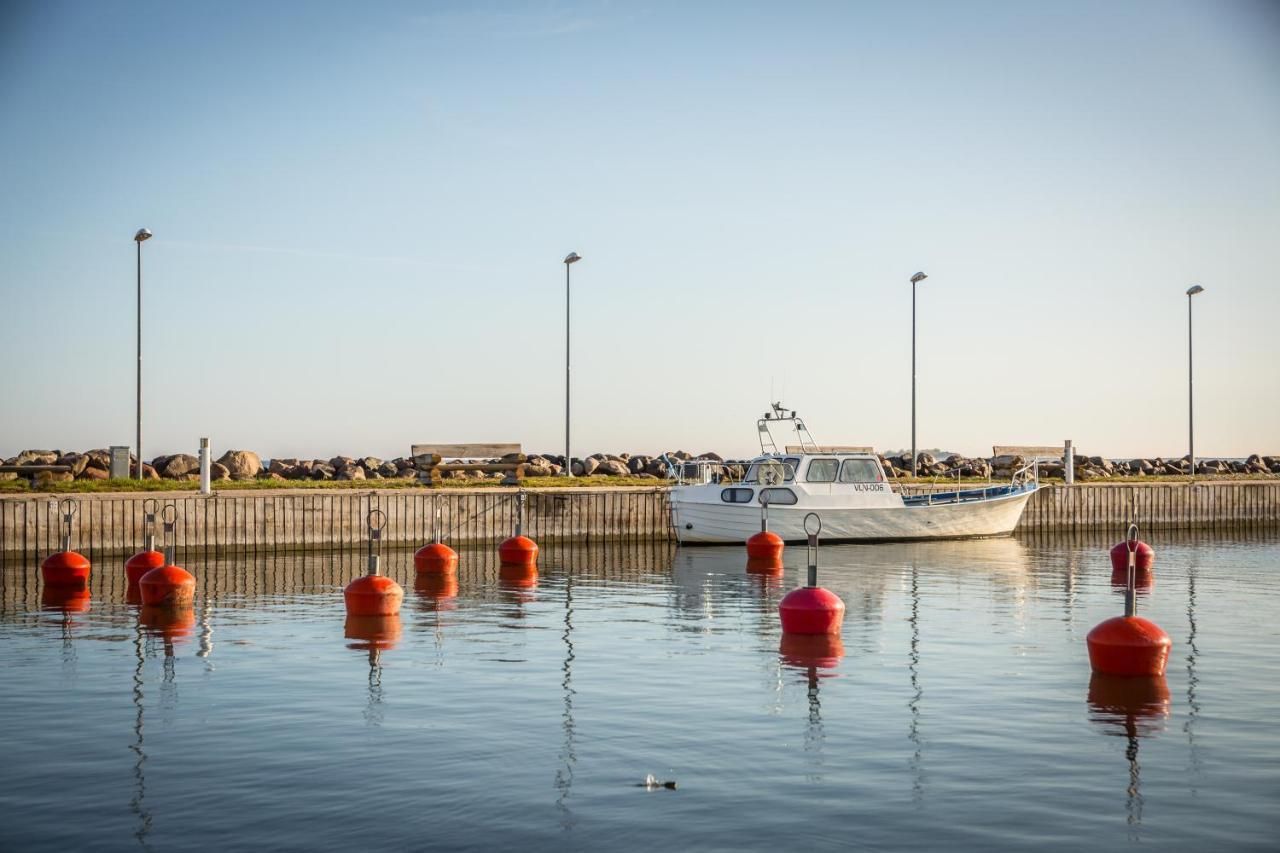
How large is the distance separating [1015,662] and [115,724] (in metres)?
10.8

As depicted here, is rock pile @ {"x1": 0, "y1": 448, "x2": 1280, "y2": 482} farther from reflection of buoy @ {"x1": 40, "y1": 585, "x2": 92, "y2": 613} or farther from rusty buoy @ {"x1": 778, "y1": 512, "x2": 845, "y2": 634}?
rusty buoy @ {"x1": 778, "y1": 512, "x2": 845, "y2": 634}

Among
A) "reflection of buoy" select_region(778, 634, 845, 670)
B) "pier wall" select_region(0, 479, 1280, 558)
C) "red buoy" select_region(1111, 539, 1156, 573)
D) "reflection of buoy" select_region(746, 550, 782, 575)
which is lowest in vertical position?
"reflection of buoy" select_region(746, 550, 782, 575)

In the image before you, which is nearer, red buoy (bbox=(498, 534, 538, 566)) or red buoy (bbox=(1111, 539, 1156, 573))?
red buoy (bbox=(1111, 539, 1156, 573))

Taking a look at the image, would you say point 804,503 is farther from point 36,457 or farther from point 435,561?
point 36,457

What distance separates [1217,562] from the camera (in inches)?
1286

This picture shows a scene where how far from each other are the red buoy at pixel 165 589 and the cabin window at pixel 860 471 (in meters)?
20.4

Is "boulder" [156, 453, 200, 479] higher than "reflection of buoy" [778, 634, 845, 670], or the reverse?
"boulder" [156, 453, 200, 479]

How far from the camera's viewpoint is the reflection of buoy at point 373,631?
1783 cm

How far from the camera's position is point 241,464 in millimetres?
43719

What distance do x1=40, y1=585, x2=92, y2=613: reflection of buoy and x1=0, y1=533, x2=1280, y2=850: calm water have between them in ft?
0.91

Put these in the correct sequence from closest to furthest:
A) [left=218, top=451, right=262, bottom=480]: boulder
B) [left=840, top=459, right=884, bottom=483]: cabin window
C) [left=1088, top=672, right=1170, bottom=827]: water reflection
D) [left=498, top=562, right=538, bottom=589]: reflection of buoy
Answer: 1. [left=1088, top=672, right=1170, bottom=827]: water reflection
2. [left=498, top=562, right=538, bottom=589]: reflection of buoy
3. [left=840, top=459, right=884, bottom=483]: cabin window
4. [left=218, top=451, right=262, bottom=480]: boulder

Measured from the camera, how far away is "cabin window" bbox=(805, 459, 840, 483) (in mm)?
36562

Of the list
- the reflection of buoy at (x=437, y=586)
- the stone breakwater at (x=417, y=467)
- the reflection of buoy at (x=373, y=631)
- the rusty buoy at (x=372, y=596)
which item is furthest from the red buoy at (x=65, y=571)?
the stone breakwater at (x=417, y=467)

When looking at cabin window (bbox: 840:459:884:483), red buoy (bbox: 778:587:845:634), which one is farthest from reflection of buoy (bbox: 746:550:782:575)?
red buoy (bbox: 778:587:845:634)
